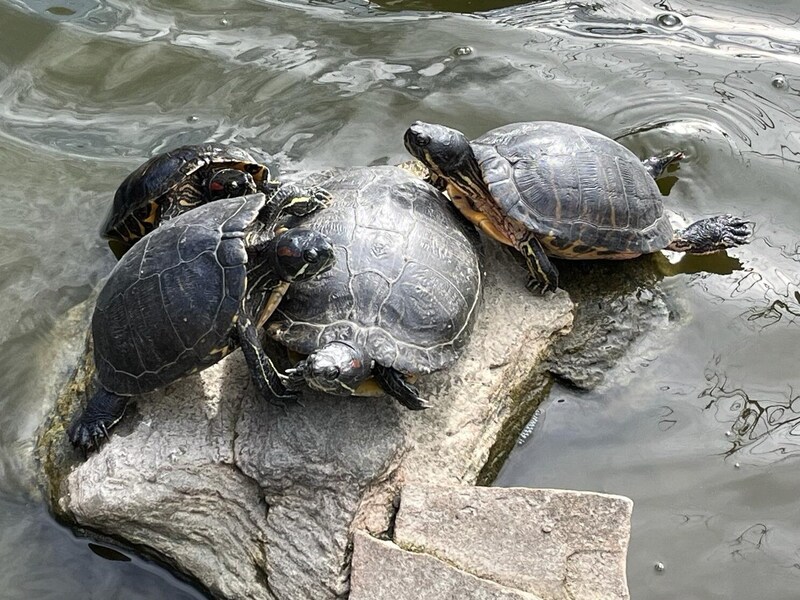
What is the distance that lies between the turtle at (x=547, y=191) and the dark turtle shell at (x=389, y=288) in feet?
1.12

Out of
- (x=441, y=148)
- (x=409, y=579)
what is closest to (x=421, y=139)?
(x=441, y=148)

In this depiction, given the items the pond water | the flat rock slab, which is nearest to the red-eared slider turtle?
the pond water

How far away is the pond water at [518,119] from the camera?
3.50m

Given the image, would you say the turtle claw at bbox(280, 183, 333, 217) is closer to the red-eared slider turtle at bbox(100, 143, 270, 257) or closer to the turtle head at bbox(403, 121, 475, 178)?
the turtle head at bbox(403, 121, 475, 178)

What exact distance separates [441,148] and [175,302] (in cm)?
157

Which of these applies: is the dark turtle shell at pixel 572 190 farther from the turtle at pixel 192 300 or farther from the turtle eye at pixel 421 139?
the turtle at pixel 192 300

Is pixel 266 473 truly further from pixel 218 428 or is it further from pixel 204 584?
pixel 204 584

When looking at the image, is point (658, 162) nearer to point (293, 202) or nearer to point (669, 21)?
point (669, 21)

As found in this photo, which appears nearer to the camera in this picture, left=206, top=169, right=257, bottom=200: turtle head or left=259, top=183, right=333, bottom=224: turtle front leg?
left=259, top=183, right=333, bottom=224: turtle front leg

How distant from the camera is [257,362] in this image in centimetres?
319

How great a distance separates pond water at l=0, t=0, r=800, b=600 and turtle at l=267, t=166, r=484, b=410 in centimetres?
85

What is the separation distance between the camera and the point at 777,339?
416cm

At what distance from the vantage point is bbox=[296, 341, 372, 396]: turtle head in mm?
2973

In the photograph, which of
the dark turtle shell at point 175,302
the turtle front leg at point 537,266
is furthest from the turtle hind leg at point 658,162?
the dark turtle shell at point 175,302
